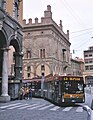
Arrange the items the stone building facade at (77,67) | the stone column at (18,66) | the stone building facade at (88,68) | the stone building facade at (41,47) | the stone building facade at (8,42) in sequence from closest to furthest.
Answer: the stone building facade at (8,42) < the stone column at (18,66) < the stone building facade at (41,47) < the stone building facade at (88,68) < the stone building facade at (77,67)

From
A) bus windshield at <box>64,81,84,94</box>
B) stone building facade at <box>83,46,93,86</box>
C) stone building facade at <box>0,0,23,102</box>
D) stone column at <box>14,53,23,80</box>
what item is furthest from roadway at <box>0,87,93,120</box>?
stone building facade at <box>83,46,93,86</box>

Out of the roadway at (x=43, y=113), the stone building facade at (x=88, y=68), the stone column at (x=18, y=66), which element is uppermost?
the stone building facade at (x=88, y=68)

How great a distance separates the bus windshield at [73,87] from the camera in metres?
24.0

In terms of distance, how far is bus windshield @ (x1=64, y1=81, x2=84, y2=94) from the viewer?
2400 centimetres

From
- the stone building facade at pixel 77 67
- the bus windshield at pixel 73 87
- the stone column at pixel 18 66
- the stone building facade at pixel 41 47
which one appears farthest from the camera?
the stone building facade at pixel 77 67

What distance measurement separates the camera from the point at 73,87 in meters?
24.1

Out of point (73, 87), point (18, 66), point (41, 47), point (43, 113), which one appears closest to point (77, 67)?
point (41, 47)

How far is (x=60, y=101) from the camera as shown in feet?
78.6

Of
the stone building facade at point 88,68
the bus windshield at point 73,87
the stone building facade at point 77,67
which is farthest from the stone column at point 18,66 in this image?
the stone building facade at point 77,67

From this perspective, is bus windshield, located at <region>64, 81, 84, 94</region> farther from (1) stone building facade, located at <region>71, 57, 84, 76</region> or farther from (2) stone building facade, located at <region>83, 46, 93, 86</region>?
(1) stone building facade, located at <region>71, 57, 84, 76</region>

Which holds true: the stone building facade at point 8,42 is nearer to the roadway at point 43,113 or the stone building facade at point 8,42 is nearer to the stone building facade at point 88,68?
the roadway at point 43,113

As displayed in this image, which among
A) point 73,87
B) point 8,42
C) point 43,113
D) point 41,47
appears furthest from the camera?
point 41,47

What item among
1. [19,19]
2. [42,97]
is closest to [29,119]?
[19,19]

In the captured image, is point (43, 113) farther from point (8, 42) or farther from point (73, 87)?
point (8, 42)
